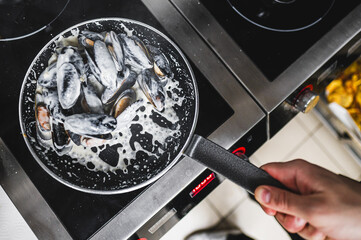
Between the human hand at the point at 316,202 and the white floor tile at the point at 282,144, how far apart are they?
56 cm

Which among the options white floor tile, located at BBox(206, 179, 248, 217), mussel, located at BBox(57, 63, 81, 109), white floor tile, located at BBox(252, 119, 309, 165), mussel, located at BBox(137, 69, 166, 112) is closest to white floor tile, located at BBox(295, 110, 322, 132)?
white floor tile, located at BBox(252, 119, 309, 165)

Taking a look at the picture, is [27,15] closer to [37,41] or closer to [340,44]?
A: [37,41]

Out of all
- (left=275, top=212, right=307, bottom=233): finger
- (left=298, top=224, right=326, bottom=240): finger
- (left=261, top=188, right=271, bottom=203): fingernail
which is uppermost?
(left=261, top=188, right=271, bottom=203): fingernail

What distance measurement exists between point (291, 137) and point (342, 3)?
586 millimetres

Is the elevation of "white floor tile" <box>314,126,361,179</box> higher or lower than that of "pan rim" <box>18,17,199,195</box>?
lower

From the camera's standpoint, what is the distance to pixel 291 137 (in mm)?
1329

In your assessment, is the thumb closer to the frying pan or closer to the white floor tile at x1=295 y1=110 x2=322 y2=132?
Answer: the frying pan

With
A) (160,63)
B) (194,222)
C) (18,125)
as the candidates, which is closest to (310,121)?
(194,222)

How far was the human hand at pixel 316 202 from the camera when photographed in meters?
0.62

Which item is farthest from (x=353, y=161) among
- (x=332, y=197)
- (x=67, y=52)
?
(x=67, y=52)

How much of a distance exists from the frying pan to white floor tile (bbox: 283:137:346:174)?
0.67m

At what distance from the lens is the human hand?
62 centimetres

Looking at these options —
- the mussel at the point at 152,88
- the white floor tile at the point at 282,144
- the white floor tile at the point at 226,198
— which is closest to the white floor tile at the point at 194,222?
the white floor tile at the point at 226,198

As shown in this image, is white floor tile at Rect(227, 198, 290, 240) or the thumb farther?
white floor tile at Rect(227, 198, 290, 240)
